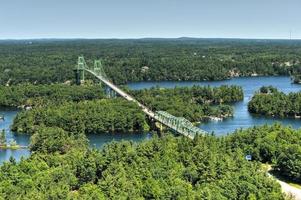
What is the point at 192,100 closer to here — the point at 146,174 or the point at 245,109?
the point at 245,109

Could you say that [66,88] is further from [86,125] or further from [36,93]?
[86,125]

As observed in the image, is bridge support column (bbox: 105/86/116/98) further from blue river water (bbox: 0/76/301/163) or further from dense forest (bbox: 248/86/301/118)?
dense forest (bbox: 248/86/301/118)

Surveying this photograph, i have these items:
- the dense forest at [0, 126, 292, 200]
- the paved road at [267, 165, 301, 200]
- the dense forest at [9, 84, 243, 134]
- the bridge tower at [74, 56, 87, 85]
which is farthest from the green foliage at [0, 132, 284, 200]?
the bridge tower at [74, 56, 87, 85]

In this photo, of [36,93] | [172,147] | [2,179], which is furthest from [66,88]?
[2,179]

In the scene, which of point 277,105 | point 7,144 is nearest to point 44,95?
point 7,144

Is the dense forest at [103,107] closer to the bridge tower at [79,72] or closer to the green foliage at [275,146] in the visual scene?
the bridge tower at [79,72]
